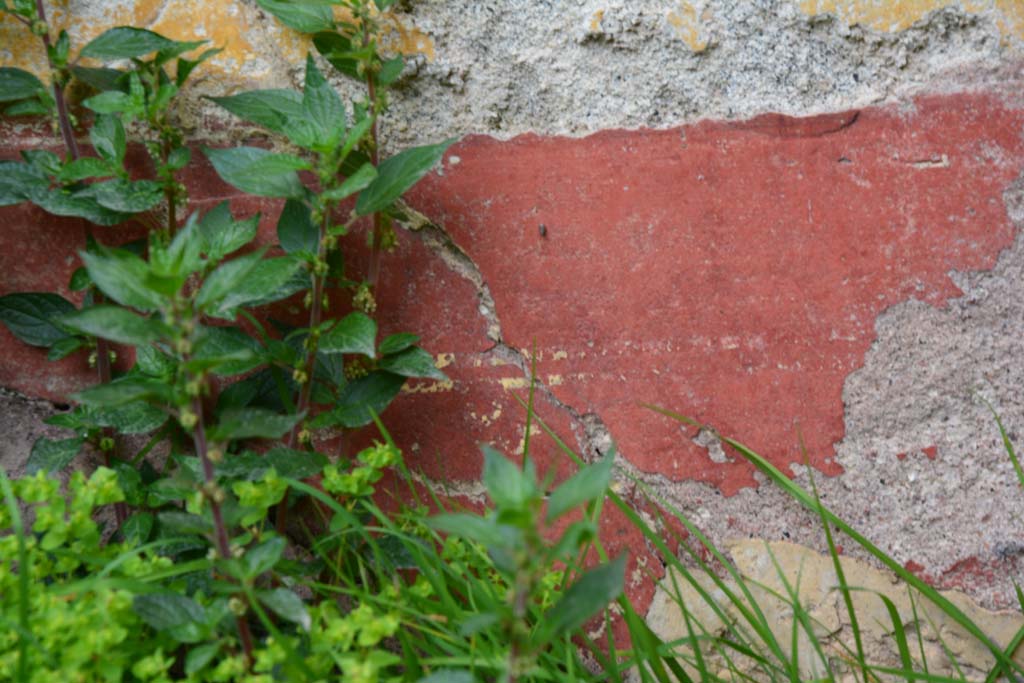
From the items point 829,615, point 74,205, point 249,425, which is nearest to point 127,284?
point 249,425

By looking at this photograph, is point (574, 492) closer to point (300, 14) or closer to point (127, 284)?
A: point (127, 284)

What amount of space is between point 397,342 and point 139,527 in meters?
0.33

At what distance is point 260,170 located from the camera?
2.96 feet

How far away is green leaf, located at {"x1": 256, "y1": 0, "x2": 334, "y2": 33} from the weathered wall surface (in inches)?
2.9

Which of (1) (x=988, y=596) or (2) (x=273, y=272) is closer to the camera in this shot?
(2) (x=273, y=272)

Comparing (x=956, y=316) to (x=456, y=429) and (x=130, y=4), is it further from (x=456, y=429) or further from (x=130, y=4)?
(x=130, y=4)

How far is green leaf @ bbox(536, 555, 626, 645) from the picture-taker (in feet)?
2.11

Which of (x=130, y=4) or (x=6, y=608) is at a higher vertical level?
(x=130, y=4)

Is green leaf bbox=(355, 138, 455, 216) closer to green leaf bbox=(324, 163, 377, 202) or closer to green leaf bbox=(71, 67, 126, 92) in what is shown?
green leaf bbox=(324, 163, 377, 202)

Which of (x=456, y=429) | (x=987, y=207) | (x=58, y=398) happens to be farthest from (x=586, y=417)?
(x=58, y=398)

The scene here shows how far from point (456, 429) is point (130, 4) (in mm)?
605

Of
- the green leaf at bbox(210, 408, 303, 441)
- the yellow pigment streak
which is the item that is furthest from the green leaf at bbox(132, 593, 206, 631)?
the yellow pigment streak

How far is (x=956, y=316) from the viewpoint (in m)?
1.05

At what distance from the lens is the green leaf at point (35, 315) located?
3.52 ft
